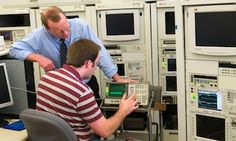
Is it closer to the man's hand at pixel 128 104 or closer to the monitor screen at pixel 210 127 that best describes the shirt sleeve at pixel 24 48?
the man's hand at pixel 128 104

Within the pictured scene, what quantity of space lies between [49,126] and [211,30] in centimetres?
110

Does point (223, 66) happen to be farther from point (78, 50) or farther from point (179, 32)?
point (78, 50)

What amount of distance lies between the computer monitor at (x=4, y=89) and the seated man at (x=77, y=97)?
66 centimetres

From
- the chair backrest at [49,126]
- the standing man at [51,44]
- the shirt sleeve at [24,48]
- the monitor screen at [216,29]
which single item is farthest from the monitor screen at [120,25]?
the chair backrest at [49,126]

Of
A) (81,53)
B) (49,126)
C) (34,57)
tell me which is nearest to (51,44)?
(34,57)

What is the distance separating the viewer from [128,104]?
6.90 feet

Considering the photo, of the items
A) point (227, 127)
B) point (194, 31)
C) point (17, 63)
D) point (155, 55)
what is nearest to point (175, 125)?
point (155, 55)

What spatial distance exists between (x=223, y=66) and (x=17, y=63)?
1392 millimetres

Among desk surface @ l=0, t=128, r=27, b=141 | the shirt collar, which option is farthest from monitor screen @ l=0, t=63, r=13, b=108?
the shirt collar

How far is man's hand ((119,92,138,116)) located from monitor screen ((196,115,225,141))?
0.50m

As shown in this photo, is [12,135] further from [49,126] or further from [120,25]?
[120,25]

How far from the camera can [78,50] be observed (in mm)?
1945

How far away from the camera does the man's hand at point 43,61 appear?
2477 mm

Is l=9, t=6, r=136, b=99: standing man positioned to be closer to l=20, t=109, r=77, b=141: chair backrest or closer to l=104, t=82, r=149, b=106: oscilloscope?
l=104, t=82, r=149, b=106: oscilloscope
